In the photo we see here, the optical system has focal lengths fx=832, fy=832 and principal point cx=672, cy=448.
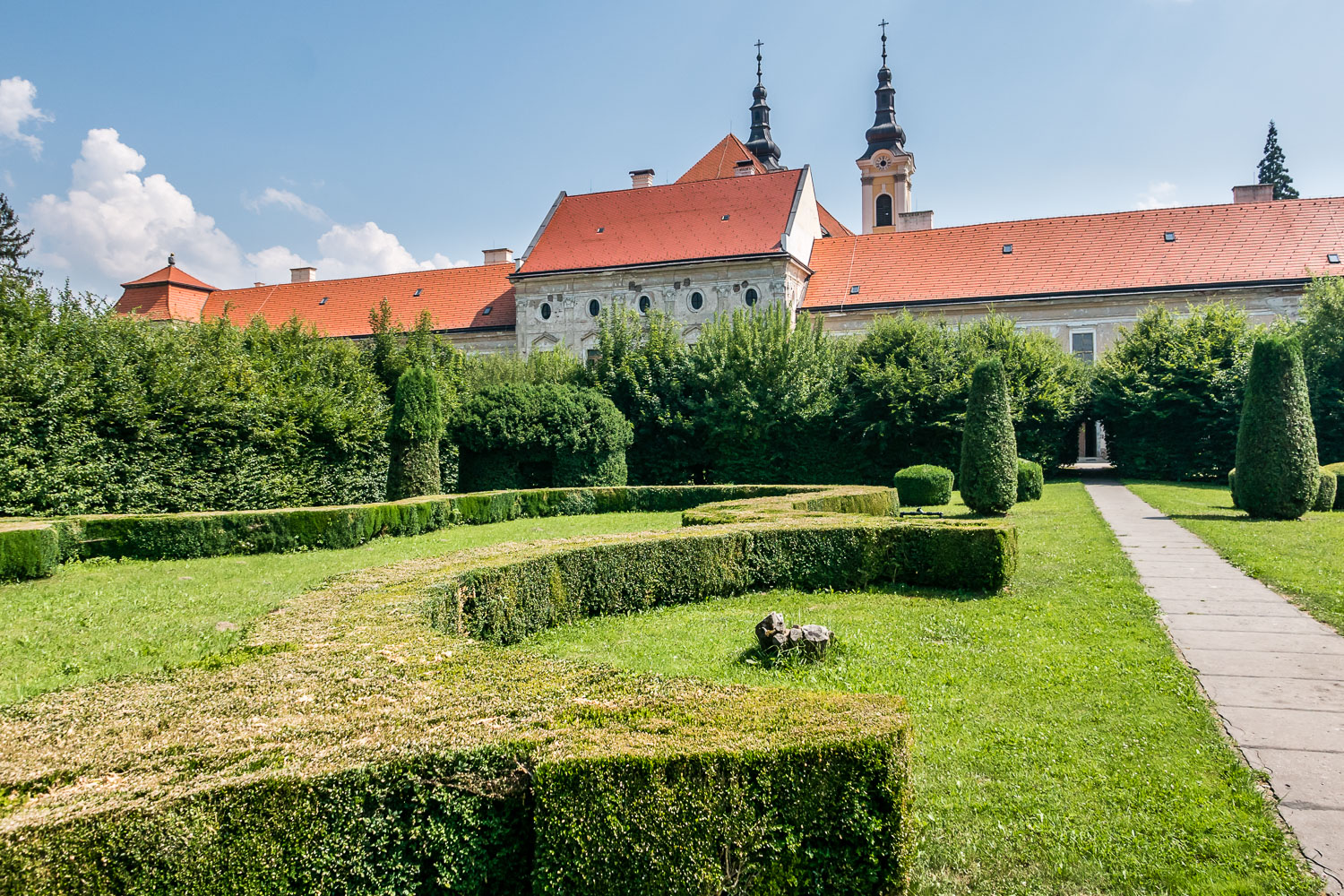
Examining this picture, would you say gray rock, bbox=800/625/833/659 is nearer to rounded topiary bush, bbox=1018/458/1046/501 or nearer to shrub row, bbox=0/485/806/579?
shrub row, bbox=0/485/806/579

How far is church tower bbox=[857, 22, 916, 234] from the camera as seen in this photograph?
174ft

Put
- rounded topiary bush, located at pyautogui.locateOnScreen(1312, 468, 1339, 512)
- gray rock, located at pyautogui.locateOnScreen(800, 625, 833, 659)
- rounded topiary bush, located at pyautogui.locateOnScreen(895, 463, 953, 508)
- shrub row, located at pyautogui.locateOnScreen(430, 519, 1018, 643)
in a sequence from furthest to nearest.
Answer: rounded topiary bush, located at pyautogui.locateOnScreen(895, 463, 953, 508) → rounded topiary bush, located at pyautogui.locateOnScreen(1312, 468, 1339, 512) → shrub row, located at pyautogui.locateOnScreen(430, 519, 1018, 643) → gray rock, located at pyautogui.locateOnScreen(800, 625, 833, 659)

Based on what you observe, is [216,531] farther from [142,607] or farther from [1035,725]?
[1035,725]

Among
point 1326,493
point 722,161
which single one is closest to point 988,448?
point 1326,493

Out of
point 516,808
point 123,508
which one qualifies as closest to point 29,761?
point 516,808

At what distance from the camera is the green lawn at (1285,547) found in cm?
816

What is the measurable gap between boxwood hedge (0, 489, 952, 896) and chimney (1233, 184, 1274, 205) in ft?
145

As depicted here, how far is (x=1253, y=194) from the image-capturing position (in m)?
37.6

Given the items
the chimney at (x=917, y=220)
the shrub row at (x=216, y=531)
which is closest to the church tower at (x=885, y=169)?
the chimney at (x=917, y=220)

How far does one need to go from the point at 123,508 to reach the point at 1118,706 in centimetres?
1539

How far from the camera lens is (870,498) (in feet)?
50.4

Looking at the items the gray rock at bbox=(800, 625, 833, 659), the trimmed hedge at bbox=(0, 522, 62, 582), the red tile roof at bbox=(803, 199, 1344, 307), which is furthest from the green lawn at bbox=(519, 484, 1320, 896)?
the red tile roof at bbox=(803, 199, 1344, 307)

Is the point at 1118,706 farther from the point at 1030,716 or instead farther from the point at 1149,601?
the point at 1149,601

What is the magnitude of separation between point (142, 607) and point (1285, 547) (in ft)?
45.1
